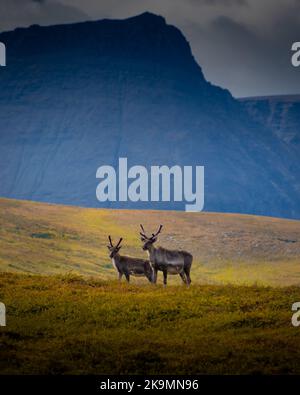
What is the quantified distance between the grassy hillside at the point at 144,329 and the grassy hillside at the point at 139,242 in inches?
1746

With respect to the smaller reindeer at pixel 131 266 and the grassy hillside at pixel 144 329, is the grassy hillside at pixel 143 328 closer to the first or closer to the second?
the grassy hillside at pixel 144 329

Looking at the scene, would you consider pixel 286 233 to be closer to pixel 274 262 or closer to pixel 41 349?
pixel 274 262

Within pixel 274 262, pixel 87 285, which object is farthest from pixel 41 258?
pixel 87 285

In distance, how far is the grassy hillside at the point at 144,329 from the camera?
Answer: 2122 cm

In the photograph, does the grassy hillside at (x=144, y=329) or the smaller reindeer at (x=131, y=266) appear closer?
the grassy hillside at (x=144, y=329)

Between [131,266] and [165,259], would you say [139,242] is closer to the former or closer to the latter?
[131,266]

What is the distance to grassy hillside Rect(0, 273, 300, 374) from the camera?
2122 centimetres

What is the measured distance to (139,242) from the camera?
10325 centimetres

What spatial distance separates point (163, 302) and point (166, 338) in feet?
14.9

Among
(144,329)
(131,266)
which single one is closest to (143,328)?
(144,329)

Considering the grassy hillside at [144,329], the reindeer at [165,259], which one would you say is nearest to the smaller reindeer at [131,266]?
the reindeer at [165,259]

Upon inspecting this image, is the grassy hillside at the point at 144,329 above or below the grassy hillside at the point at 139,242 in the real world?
below

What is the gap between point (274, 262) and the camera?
98.1 m
